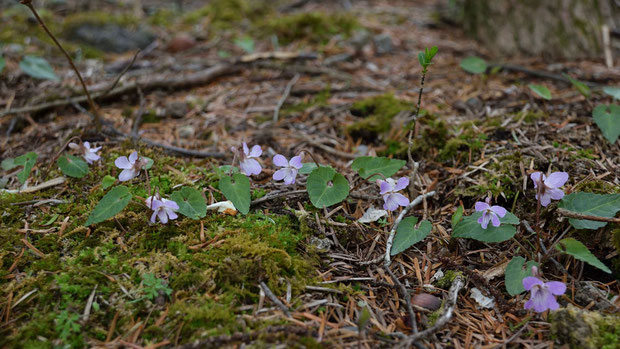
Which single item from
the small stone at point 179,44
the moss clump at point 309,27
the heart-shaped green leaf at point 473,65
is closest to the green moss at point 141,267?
the heart-shaped green leaf at point 473,65

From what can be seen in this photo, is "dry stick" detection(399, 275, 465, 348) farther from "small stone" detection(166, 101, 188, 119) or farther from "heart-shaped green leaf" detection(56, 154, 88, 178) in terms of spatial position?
"small stone" detection(166, 101, 188, 119)

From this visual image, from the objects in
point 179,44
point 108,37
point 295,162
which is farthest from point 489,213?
point 108,37

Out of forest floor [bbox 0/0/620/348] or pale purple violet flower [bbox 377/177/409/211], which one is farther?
pale purple violet flower [bbox 377/177/409/211]

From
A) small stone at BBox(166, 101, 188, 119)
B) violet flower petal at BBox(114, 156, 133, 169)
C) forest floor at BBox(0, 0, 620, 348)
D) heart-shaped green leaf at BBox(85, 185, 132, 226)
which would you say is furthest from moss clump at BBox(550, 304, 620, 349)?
small stone at BBox(166, 101, 188, 119)

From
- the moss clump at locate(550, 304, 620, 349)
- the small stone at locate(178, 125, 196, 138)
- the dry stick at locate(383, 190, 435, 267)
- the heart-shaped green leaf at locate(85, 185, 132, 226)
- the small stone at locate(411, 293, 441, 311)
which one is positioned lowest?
the small stone at locate(178, 125, 196, 138)

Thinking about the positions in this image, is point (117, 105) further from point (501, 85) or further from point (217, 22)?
point (501, 85)
